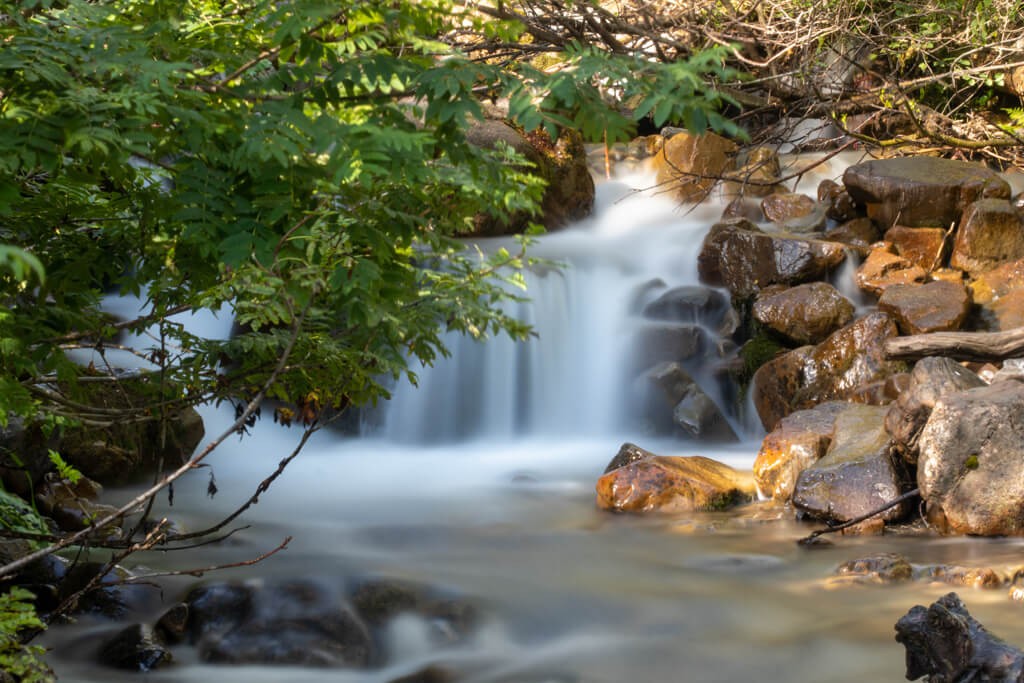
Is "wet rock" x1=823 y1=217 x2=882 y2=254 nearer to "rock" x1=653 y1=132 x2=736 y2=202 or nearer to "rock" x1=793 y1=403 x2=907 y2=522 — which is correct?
"rock" x1=653 y1=132 x2=736 y2=202

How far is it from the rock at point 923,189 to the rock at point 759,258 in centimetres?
91

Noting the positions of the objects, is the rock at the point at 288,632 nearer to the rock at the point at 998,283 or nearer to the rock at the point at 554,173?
the rock at the point at 998,283

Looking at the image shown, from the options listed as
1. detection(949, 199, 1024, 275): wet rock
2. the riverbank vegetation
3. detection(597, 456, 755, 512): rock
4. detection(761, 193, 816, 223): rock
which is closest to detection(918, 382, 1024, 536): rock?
detection(597, 456, 755, 512): rock

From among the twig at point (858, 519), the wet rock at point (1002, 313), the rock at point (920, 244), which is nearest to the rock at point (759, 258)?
the rock at point (920, 244)

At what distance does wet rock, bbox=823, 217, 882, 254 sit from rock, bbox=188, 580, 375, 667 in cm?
854

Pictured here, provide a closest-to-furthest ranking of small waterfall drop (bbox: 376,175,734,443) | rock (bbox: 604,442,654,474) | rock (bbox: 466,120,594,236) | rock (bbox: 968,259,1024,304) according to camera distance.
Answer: rock (bbox: 604,442,654,474) < rock (bbox: 968,259,1024,304) < small waterfall drop (bbox: 376,175,734,443) < rock (bbox: 466,120,594,236)

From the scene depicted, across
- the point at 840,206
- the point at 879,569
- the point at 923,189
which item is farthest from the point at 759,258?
the point at 879,569

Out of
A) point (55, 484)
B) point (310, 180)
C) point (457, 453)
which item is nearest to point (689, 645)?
point (310, 180)

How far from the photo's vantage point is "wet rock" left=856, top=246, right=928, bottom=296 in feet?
34.7

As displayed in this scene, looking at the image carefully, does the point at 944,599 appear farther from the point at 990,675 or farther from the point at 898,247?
the point at 898,247

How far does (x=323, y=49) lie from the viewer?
94.6 inches

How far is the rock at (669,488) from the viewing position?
284 inches

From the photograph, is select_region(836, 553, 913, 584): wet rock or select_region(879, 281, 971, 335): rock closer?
select_region(836, 553, 913, 584): wet rock

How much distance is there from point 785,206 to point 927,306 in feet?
13.2
